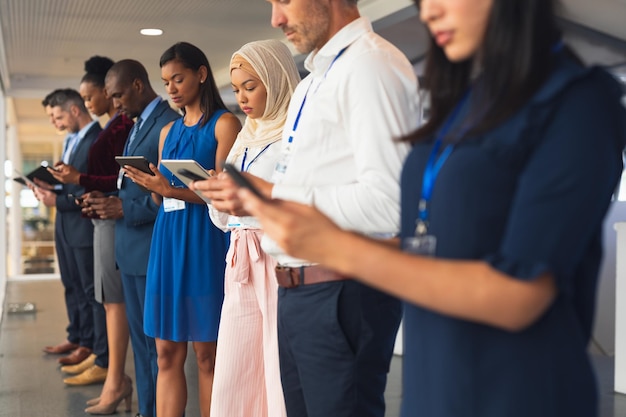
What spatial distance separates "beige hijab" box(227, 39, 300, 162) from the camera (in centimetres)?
280

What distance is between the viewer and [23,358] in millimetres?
6043

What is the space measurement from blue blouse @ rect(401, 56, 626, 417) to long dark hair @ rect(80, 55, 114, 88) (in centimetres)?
404

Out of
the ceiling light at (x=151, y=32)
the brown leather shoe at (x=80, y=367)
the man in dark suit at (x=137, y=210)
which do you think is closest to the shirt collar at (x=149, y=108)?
the man in dark suit at (x=137, y=210)

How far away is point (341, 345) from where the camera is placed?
1.82m

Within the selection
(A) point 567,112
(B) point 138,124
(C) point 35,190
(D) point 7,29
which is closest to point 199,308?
(B) point 138,124

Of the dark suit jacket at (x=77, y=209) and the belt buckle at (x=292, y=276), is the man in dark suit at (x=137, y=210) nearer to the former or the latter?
the dark suit jacket at (x=77, y=209)

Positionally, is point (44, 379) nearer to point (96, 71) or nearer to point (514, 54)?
point (96, 71)

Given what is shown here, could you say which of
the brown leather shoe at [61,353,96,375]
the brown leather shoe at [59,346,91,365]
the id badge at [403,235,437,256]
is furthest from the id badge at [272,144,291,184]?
the brown leather shoe at [59,346,91,365]

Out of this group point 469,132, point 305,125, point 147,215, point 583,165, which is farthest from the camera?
point 147,215

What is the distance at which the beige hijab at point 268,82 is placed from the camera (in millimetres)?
2805

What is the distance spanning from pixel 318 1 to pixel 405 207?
0.86m

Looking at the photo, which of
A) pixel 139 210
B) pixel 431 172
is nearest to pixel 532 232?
pixel 431 172

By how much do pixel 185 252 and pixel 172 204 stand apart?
0.20 meters

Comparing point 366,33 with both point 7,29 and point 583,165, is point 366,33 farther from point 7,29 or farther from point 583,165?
point 7,29
